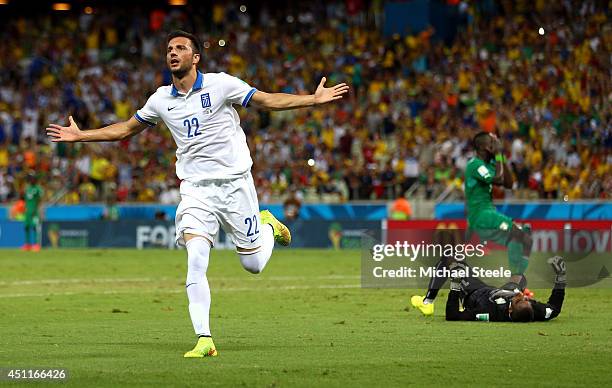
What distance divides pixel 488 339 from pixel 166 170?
28.1 metres

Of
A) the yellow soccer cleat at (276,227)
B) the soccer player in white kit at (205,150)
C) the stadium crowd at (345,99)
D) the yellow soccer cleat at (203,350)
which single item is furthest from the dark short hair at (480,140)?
the stadium crowd at (345,99)

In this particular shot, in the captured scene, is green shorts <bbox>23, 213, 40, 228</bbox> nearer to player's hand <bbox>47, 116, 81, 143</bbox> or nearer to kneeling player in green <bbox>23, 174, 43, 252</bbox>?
kneeling player in green <bbox>23, 174, 43, 252</bbox>

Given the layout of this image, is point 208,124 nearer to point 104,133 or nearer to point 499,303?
point 104,133

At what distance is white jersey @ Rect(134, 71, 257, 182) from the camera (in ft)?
34.3

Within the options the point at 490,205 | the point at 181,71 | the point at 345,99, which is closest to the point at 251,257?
the point at 181,71

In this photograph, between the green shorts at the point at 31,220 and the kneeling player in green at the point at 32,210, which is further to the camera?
the green shorts at the point at 31,220

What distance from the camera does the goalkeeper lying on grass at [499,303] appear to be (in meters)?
13.2

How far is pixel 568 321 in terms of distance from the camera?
533 inches

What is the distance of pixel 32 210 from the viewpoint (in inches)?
1326

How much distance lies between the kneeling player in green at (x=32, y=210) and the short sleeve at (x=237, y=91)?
2381 cm

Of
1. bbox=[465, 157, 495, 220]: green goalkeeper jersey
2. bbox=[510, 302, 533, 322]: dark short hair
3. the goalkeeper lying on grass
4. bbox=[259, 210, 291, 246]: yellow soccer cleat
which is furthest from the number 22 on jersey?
bbox=[465, 157, 495, 220]: green goalkeeper jersey

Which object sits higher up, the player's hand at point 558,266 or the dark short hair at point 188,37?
the dark short hair at point 188,37

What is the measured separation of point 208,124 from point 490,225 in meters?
5.89

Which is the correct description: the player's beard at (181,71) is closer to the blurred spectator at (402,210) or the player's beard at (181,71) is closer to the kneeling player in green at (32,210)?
the blurred spectator at (402,210)
